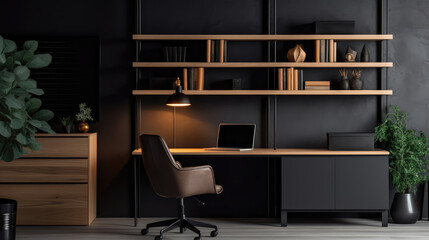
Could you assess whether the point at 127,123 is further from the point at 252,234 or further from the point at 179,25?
the point at 252,234

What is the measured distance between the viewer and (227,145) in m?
4.92

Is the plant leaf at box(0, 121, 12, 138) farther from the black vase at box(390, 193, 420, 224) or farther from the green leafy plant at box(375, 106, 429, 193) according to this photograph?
the black vase at box(390, 193, 420, 224)

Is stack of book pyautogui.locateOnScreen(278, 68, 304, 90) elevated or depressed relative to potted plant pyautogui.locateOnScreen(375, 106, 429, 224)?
elevated

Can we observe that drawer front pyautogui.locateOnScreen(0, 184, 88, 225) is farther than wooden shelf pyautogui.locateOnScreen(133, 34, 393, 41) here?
No

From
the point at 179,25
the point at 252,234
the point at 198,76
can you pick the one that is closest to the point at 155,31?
the point at 179,25

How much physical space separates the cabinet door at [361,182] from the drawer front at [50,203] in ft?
8.14

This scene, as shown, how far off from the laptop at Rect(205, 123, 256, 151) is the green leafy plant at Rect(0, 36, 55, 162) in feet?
6.11

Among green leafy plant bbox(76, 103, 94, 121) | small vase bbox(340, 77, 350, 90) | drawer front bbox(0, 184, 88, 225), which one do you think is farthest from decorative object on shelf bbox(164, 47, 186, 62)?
small vase bbox(340, 77, 350, 90)

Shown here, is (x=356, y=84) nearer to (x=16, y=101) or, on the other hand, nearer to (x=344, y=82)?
(x=344, y=82)

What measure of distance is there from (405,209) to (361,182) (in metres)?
0.60

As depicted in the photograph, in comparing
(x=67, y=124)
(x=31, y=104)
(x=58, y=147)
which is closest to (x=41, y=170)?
(x=58, y=147)

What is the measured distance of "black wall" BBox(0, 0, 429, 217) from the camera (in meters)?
5.13

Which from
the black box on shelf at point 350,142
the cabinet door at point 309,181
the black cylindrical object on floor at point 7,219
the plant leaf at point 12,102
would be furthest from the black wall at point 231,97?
the plant leaf at point 12,102

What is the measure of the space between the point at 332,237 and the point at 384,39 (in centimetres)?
211
